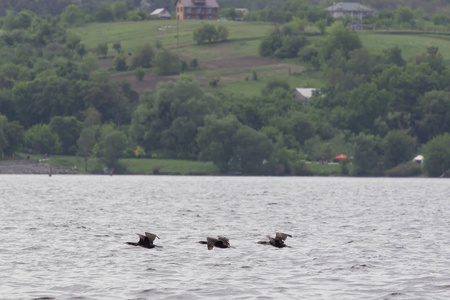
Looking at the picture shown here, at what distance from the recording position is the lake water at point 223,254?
35.1 meters

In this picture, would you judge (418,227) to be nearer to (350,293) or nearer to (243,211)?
(243,211)

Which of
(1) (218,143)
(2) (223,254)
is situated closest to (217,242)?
(2) (223,254)

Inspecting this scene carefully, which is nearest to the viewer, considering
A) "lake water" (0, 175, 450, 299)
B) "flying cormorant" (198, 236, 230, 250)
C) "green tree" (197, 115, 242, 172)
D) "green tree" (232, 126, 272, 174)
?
"lake water" (0, 175, 450, 299)

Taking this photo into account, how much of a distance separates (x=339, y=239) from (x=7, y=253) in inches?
779

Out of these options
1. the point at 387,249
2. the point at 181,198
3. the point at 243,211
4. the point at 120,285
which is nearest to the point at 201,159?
the point at 181,198

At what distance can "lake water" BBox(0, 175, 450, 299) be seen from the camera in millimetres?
35094

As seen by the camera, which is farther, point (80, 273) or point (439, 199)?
point (439, 199)

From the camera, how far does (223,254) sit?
45719mm

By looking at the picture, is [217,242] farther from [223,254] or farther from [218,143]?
[218,143]

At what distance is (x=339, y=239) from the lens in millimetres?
53906

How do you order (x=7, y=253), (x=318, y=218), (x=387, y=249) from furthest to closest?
(x=318, y=218) < (x=387, y=249) < (x=7, y=253)

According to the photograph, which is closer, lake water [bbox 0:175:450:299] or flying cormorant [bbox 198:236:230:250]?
lake water [bbox 0:175:450:299]

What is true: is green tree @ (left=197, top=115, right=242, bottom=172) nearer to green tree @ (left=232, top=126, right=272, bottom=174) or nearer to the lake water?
green tree @ (left=232, top=126, right=272, bottom=174)

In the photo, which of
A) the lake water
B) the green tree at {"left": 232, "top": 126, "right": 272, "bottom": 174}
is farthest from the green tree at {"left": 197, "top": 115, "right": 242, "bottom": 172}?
the lake water
